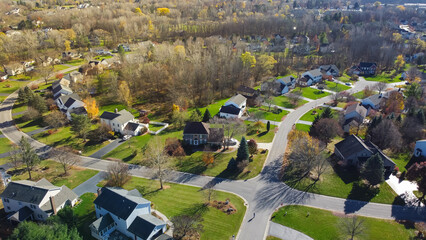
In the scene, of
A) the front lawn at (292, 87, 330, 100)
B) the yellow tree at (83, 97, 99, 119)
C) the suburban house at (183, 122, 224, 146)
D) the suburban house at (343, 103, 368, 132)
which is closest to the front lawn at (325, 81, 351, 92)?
the front lawn at (292, 87, 330, 100)

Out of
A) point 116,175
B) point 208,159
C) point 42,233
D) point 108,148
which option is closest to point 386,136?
point 208,159

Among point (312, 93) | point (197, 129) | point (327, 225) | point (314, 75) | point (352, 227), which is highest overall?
point (197, 129)

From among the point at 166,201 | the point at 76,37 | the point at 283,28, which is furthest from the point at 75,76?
the point at 283,28

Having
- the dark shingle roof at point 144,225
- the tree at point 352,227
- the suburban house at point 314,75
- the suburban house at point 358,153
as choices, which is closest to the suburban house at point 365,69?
the suburban house at point 314,75

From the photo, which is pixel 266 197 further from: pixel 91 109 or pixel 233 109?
pixel 91 109

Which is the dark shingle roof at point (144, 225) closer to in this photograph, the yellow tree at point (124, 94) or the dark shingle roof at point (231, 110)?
the dark shingle roof at point (231, 110)

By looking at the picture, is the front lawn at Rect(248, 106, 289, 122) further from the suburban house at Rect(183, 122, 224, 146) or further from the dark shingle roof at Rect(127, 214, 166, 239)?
the dark shingle roof at Rect(127, 214, 166, 239)
